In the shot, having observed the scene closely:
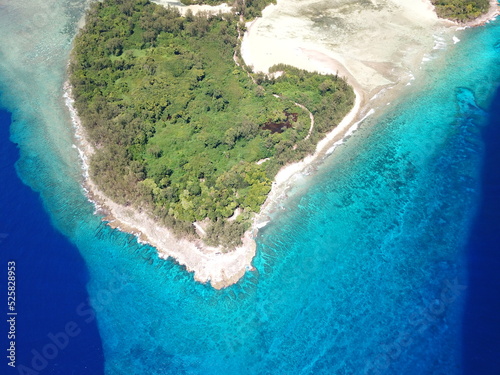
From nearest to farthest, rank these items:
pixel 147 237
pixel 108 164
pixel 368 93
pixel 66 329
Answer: pixel 66 329 → pixel 147 237 → pixel 108 164 → pixel 368 93

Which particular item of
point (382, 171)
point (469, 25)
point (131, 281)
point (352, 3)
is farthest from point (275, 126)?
point (469, 25)

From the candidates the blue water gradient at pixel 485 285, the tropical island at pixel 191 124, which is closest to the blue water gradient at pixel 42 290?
the tropical island at pixel 191 124

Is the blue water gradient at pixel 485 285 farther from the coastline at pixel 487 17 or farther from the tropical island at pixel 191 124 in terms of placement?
the coastline at pixel 487 17

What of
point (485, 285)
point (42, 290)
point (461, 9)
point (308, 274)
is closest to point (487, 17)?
point (461, 9)

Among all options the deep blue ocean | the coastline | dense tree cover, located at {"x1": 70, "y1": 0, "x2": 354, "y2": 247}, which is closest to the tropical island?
dense tree cover, located at {"x1": 70, "y1": 0, "x2": 354, "y2": 247}

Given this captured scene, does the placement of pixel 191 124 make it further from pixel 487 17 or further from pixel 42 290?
pixel 487 17

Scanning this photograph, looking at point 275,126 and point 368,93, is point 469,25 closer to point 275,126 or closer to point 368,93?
point 368,93

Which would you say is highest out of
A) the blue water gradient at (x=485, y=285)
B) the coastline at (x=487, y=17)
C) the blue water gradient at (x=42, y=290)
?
the coastline at (x=487, y=17)
